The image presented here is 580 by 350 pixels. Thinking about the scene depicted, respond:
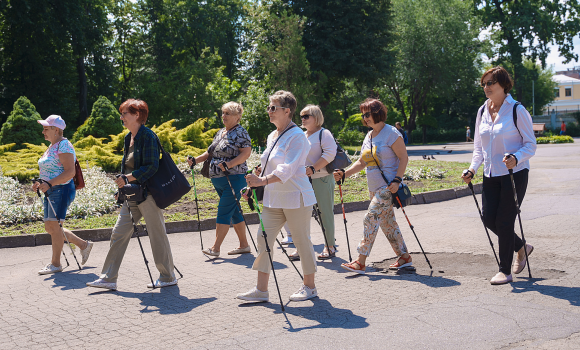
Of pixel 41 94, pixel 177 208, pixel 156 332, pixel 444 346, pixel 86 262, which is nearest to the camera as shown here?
pixel 444 346

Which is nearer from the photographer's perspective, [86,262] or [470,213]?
[86,262]

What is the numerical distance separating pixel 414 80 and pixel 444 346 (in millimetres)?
47092

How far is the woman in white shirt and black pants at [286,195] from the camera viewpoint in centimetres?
507

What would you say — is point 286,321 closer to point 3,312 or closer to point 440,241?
point 3,312

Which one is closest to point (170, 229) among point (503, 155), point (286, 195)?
point (286, 195)

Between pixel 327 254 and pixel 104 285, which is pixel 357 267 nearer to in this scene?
pixel 327 254

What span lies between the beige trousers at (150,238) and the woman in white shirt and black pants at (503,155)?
324 cm

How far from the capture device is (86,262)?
24.4 ft

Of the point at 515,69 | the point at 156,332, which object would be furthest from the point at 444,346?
the point at 515,69

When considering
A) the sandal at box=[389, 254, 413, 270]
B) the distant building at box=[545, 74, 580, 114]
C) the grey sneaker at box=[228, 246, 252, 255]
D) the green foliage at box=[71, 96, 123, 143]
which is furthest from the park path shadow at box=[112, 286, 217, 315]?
the distant building at box=[545, 74, 580, 114]

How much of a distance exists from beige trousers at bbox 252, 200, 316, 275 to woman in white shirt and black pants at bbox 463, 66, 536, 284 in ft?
5.85

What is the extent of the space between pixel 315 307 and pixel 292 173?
4.11ft

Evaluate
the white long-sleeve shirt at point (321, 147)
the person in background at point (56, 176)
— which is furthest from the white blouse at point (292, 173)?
the person in background at point (56, 176)

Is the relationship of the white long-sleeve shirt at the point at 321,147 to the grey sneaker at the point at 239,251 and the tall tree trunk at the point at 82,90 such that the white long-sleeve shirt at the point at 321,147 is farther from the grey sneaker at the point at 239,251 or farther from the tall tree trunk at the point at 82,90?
the tall tree trunk at the point at 82,90
